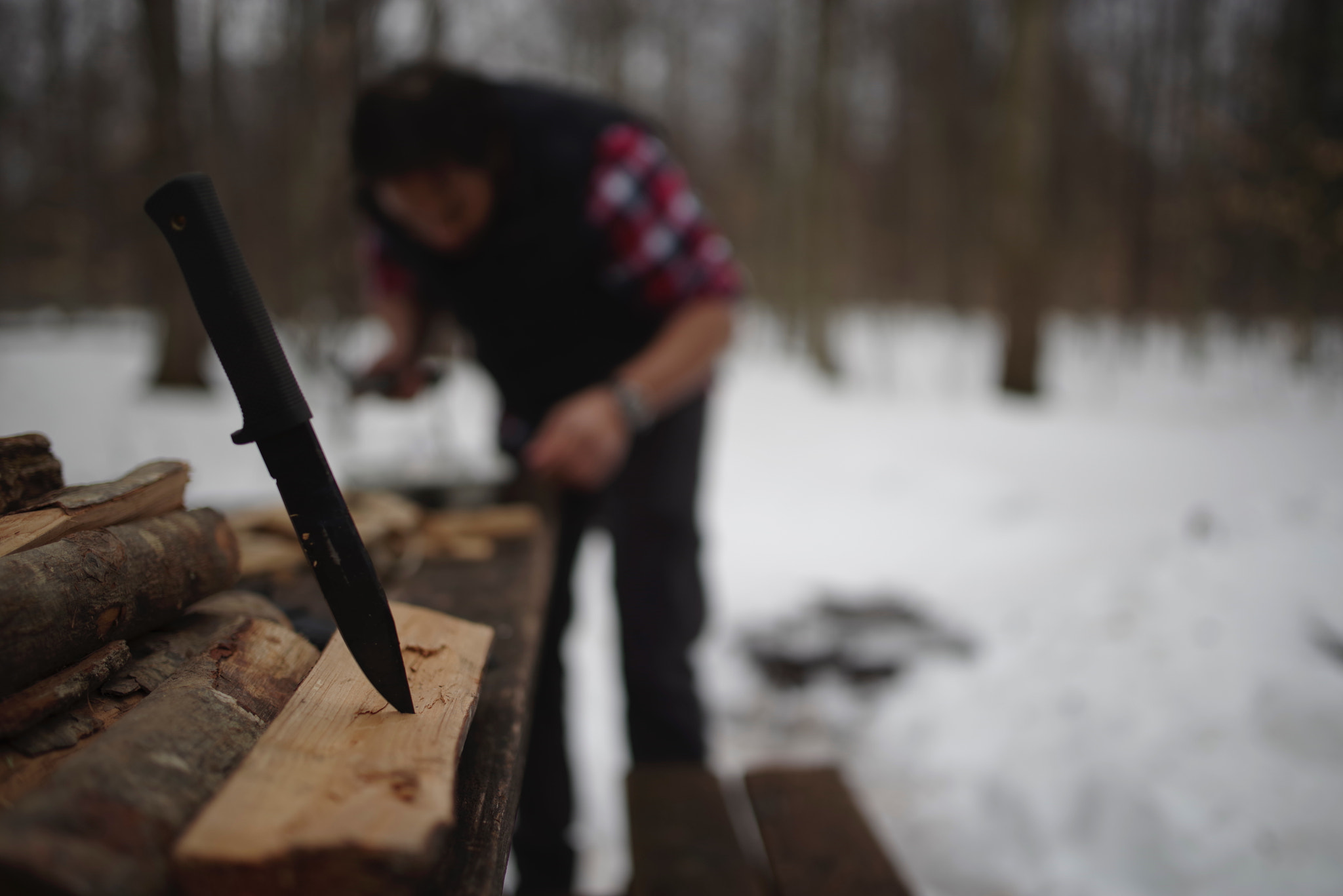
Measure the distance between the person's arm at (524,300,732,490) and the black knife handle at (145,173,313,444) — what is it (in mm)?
792

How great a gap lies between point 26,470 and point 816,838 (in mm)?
1220

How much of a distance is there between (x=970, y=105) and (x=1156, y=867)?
16.4 meters

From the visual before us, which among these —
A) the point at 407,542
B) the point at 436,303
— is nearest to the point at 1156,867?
the point at 407,542

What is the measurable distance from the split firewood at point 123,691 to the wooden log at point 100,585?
3 cm

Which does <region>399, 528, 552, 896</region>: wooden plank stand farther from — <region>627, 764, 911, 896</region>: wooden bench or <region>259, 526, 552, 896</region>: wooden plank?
<region>627, 764, 911, 896</region>: wooden bench

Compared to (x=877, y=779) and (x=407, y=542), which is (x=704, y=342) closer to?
(x=407, y=542)

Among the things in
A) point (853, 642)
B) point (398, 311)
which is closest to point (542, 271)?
point (398, 311)

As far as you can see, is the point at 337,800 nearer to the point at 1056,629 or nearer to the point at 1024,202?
the point at 1056,629

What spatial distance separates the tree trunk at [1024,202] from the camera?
256 inches

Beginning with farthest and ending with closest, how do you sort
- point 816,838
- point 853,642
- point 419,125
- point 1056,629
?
point 853,642
point 1056,629
point 419,125
point 816,838

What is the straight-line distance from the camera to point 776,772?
134 centimetres

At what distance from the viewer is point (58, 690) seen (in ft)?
2.11

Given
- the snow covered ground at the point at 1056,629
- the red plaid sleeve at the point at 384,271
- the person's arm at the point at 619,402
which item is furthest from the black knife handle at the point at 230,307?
the red plaid sleeve at the point at 384,271

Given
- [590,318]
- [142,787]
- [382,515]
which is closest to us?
[142,787]
